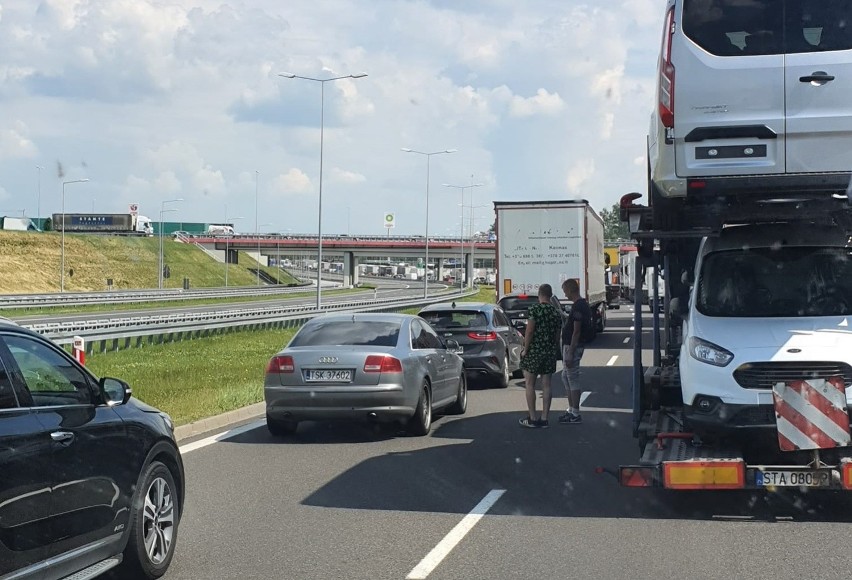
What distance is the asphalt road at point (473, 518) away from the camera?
6891 millimetres

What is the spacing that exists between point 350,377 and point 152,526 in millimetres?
5991

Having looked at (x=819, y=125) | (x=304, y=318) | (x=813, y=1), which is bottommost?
(x=304, y=318)

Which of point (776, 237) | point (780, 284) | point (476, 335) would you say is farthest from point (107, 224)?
point (780, 284)

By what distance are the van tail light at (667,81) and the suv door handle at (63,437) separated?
16.6 ft

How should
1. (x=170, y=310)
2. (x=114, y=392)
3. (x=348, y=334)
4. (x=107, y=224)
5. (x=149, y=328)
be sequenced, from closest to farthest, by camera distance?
(x=114, y=392), (x=348, y=334), (x=149, y=328), (x=170, y=310), (x=107, y=224)

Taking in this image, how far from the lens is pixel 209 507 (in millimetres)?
8883

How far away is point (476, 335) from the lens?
19156 mm

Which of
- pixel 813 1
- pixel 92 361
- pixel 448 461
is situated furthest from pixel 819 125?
pixel 92 361

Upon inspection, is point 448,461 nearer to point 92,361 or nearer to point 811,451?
point 811,451

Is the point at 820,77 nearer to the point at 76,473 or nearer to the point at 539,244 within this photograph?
the point at 76,473

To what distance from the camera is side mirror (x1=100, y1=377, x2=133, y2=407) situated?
20.4 feet

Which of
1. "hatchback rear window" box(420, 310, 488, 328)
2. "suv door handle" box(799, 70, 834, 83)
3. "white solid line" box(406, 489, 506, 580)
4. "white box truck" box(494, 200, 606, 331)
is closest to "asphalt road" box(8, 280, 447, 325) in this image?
"white box truck" box(494, 200, 606, 331)

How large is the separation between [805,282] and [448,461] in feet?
12.9

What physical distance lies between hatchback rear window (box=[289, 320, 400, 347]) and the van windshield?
15.1 ft
